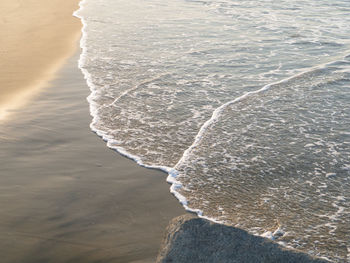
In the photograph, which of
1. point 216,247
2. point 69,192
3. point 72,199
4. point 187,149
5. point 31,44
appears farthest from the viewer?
point 31,44

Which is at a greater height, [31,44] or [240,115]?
[31,44]

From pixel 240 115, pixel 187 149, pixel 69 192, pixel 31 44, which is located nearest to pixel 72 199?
pixel 69 192

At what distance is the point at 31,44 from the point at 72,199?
7.72m

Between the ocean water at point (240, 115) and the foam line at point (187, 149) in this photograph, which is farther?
the foam line at point (187, 149)

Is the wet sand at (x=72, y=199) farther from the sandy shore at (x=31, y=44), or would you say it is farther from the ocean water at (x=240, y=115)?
the sandy shore at (x=31, y=44)

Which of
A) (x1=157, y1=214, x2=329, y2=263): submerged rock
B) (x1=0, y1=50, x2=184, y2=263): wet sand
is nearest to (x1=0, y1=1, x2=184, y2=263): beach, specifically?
(x1=0, y1=50, x2=184, y2=263): wet sand

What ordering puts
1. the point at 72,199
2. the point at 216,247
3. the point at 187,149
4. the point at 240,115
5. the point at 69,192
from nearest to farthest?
the point at 216,247 → the point at 72,199 → the point at 69,192 → the point at 187,149 → the point at 240,115

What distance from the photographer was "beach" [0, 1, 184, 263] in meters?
3.64

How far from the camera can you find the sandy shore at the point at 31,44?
7.69 meters

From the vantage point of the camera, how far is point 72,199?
433 centimetres

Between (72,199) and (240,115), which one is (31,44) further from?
(72,199)

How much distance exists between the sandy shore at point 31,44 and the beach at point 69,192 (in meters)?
0.32

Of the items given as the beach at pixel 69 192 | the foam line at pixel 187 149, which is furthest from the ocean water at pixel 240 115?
the beach at pixel 69 192

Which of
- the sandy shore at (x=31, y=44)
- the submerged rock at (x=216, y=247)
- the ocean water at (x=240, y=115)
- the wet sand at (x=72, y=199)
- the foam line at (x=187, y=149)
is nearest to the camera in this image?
the submerged rock at (x=216, y=247)
